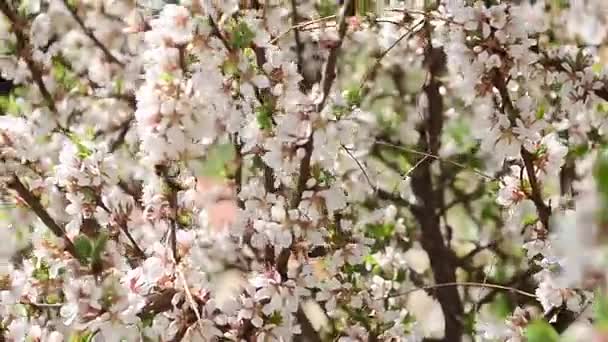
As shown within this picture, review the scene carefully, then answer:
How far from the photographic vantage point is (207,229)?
0.98 metres

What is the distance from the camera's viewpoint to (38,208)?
1000 millimetres

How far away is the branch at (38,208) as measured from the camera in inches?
39.0

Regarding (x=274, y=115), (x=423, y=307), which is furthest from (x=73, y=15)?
(x=423, y=307)

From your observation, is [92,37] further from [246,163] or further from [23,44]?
[246,163]

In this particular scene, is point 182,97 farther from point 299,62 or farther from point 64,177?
point 299,62

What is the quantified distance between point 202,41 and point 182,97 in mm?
72

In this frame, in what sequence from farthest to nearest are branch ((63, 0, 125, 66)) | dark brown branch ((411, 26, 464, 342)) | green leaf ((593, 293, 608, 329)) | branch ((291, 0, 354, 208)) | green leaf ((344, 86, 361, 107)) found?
dark brown branch ((411, 26, 464, 342)) < branch ((63, 0, 125, 66)) < green leaf ((344, 86, 361, 107)) < branch ((291, 0, 354, 208)) < green leaf ((593, 293, 608, 329))

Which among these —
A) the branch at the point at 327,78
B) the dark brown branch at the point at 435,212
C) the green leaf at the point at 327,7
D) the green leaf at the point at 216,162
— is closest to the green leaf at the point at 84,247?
the green leaf at the point at 216,162

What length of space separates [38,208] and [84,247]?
0.42 ft

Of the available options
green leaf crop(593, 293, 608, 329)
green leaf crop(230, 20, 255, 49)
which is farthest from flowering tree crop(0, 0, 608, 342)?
green leaf crop(593, 293, 608, 329)

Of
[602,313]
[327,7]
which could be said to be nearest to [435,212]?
[327,7]

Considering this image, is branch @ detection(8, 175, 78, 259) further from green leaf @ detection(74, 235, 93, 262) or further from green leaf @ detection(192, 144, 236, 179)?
green leaf @ detection(192, 144, 236, 179)

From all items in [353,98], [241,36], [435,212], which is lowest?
[435,212]

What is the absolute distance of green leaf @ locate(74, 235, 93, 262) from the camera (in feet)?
2.97
